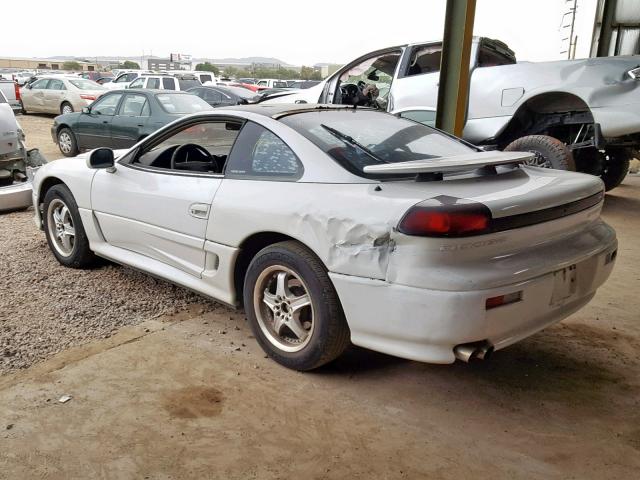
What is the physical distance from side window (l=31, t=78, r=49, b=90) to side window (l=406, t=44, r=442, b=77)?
49.7 ft

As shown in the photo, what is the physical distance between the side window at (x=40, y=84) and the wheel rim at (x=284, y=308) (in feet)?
61.3

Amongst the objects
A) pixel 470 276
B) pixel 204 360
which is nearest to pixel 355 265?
pixel 470 276

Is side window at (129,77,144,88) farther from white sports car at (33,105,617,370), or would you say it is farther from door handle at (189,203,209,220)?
door handle at (189,203,209,220)

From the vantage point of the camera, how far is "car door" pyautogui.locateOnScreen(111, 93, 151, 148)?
10.3 meters

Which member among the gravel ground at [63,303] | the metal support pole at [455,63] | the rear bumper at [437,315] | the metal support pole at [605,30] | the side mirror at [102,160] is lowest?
the gravel ground at [63,303]

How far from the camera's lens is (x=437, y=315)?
2.53 metres

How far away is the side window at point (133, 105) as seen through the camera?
1048cm

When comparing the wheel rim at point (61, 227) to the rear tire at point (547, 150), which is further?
the rear tire at point (547, 150)

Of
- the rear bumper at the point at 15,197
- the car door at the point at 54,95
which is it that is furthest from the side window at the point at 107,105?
the car door at the point at 54,95

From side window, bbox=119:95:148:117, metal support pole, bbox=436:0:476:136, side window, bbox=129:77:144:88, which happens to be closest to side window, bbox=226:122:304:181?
metal support pole, bbox=436:0:476:136

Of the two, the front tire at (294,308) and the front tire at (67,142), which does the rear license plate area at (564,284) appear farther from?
the front tire at (67,142)

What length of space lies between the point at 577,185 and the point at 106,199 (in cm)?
320

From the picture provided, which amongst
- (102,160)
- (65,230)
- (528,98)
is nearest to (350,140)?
(102,160)

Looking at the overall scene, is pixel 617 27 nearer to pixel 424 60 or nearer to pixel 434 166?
pixel 424 60
